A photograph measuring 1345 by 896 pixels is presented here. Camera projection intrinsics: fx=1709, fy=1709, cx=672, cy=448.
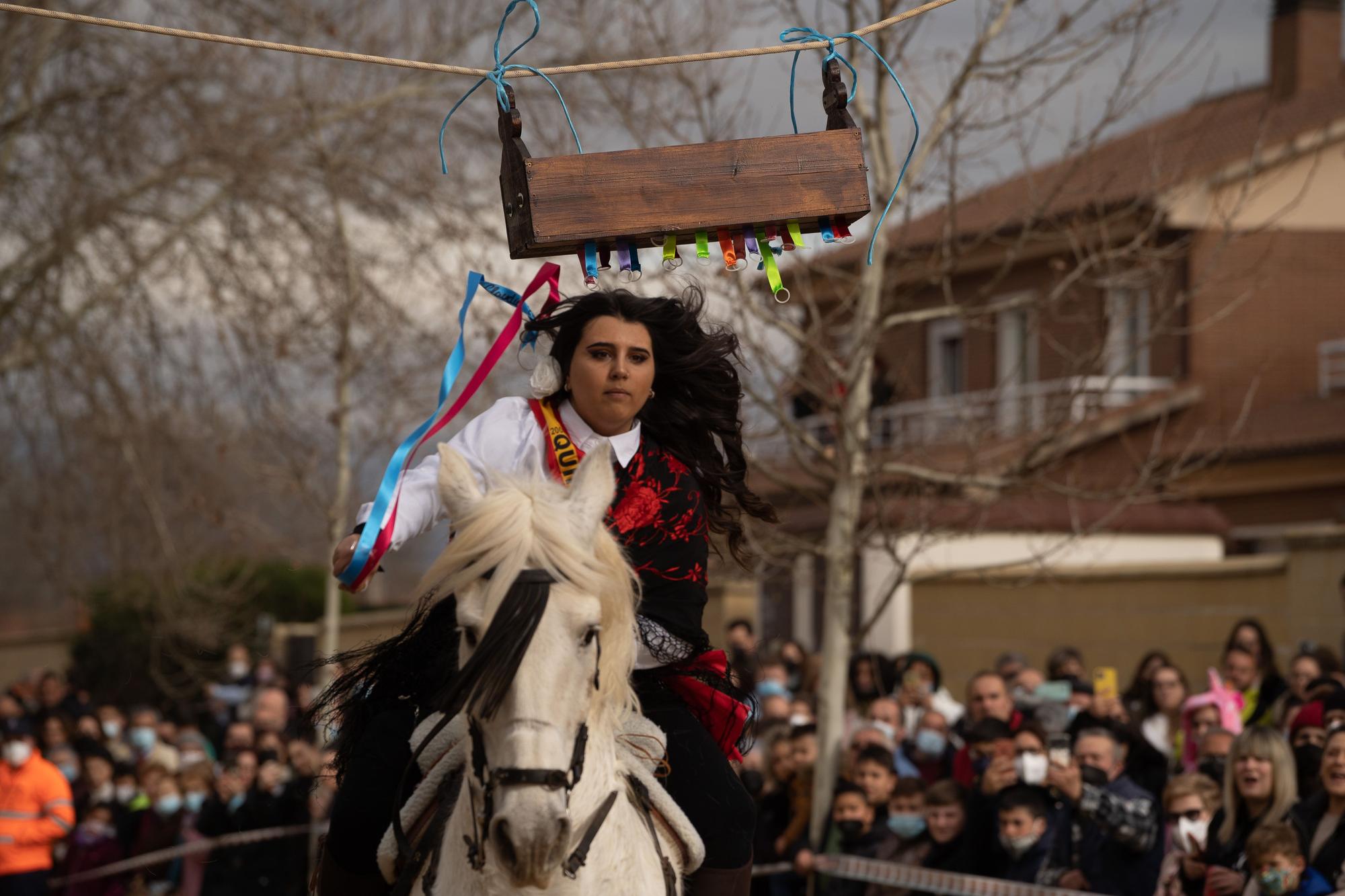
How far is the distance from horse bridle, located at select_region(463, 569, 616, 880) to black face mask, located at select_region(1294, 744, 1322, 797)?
4.41 m

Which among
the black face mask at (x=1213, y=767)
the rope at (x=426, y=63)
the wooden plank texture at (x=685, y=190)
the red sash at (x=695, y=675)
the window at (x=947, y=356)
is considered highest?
the window at (x=947, y=356)

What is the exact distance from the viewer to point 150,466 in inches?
537

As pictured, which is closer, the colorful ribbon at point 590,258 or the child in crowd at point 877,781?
the colorful ribbon at point 590,258

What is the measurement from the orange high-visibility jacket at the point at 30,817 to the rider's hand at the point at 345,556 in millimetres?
8401

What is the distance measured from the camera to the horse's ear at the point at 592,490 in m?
3.78

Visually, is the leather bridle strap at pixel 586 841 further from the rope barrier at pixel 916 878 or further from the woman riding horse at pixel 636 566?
the rope barrier at pixel 916 878

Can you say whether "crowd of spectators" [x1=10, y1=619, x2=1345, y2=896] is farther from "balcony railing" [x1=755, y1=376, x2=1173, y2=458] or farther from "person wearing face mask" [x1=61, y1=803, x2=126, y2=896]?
"balcony railing" [x1=755, y1=376, x2=1173, y2=458]

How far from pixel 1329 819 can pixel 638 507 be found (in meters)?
3.52

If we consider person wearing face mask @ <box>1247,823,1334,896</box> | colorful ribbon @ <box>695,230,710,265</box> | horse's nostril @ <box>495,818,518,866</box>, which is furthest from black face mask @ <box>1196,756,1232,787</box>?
horse's nostril @ <box>495,818,518,866</box>

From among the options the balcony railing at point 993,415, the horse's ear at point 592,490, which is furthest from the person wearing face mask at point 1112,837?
the horse's ear at point 592,490

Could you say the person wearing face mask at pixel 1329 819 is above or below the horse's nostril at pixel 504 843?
below

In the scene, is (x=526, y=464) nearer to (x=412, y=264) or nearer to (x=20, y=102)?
(x=412, y=264)

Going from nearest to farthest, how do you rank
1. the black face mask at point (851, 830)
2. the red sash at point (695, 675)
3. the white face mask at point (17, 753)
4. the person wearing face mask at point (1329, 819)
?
the red sash at point (695, 675)
the person wearing face mask at point (1329, 819)
the black face mask at point (851, 830)
the white face mask at point (17, 753)

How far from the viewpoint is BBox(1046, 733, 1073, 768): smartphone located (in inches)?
308
